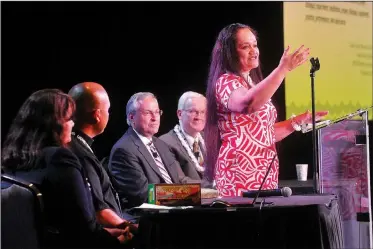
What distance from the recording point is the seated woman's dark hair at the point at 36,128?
7.82ft

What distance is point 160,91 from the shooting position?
3.85m

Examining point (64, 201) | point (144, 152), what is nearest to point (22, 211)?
point (64, 201)

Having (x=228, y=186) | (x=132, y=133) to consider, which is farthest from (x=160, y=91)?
(x=228, y=186)

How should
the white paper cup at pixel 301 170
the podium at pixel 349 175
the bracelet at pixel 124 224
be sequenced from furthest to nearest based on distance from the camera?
the white paper cup at pixel 301 170
the podium at pixel 349 175
the bracelet at pixel 124 224

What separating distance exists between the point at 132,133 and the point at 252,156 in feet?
2.52

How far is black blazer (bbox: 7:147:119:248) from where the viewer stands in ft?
7.48

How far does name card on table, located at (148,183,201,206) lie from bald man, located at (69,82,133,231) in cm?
23

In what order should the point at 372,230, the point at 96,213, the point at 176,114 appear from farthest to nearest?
the point at 176,114 < the point at 372,230 < the point at 96,213

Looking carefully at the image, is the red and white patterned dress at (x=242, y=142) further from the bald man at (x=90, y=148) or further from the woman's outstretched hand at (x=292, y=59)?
the bald man at (x=90, y=148)

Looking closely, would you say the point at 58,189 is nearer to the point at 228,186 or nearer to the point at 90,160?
the point at 90,160

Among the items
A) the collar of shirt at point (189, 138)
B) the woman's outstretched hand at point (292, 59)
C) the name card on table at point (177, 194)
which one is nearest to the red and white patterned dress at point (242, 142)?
the woman's outstretched hand at point (292, 59)

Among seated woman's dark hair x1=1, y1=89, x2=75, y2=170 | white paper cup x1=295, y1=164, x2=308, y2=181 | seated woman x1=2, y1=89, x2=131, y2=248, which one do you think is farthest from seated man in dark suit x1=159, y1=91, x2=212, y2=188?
seated woman x1=2, y1=89, x2=131, y2=248

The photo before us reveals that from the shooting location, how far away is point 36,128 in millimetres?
2479

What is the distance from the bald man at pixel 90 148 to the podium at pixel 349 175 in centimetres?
110
